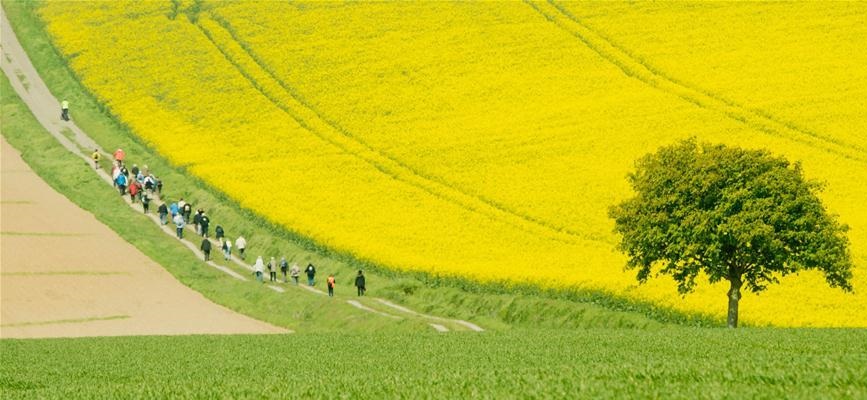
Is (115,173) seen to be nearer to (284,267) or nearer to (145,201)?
(145,201)

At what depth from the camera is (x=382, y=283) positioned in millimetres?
53688

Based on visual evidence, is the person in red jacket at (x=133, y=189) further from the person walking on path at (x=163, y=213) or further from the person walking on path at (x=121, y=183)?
the person walking on path at (x=163, y=213)

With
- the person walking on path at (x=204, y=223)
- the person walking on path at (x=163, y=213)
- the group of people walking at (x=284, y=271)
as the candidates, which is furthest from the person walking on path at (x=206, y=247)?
the person walking on path at (x=163, y=213)

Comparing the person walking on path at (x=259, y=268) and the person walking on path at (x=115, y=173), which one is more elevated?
the person walking on path at (x=115, y=173)

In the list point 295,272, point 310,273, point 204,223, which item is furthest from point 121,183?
point 310,273

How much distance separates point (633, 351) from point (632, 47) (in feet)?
164

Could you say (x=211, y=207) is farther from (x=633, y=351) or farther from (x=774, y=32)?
(x=633, y=351)

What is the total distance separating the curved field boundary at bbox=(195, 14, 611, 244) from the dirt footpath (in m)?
11.9

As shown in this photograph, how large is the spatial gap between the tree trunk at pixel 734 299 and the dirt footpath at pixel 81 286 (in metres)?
14.6

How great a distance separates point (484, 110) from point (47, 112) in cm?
2529

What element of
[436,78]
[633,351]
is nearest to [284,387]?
[633,351]

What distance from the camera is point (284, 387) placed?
2000 cm

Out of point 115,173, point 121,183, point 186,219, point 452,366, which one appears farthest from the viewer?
point 115,173

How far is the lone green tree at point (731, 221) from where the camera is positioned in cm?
4122
